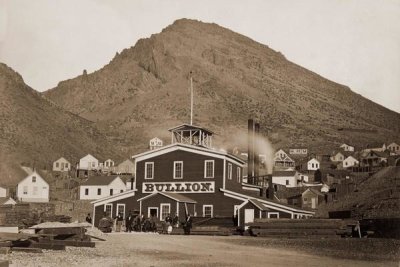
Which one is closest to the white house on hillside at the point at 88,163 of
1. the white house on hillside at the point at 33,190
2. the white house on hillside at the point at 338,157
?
the white house on hillside at the point at 33,190

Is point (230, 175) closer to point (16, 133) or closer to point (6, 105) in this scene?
point (16, 133)

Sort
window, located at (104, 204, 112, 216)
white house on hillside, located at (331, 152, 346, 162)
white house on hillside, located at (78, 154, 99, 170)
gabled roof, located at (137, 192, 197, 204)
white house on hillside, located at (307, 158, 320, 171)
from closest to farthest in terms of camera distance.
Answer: gabled roof, located at (137, 192, 197, 204) → window, located at (104, 204, 112, 216) → white house on hillside, located at (307, 158, 320, 171) → white house on hillside, located at (78, 154, 99, 170) → white house on hillside, located at (331, 152, 346, 162)

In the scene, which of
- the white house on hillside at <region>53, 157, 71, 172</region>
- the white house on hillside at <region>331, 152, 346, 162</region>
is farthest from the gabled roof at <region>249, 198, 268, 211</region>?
the white house on hillside at <region>331, 152, 346, 162</region>

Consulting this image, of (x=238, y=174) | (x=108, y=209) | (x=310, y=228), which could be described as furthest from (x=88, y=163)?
(x=310, y=228)

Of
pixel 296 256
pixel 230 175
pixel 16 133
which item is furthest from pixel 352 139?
pixel 296 256

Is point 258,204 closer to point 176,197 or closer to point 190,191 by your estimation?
point 190,191

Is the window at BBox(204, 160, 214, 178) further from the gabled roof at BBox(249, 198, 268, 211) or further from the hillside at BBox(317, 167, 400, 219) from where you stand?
the hillside at BBox(317, 167, 400, 219)
